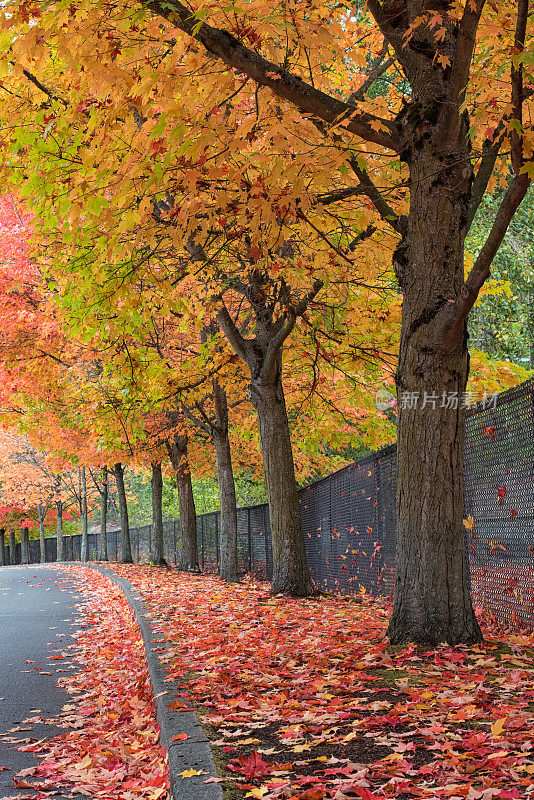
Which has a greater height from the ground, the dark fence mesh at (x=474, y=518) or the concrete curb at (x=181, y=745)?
the dark fence mesh at (x=474, y=518)

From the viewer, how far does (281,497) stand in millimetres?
10656

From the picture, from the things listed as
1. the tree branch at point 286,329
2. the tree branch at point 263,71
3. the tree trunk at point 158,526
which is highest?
the tree branch at point 263,71

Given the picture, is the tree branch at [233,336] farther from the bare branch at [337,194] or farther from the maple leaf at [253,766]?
the maple leaf at [253,766]

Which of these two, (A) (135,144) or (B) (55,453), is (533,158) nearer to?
(A) (135,144)

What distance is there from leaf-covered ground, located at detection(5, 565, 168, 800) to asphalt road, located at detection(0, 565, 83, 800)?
0.11 m

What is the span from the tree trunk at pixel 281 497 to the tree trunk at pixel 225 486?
428cm

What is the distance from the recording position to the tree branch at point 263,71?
5094mm

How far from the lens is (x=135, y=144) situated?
588cm

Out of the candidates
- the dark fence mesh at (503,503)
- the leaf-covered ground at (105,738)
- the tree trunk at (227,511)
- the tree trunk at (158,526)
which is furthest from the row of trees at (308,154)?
the tree trunk at (158,526)

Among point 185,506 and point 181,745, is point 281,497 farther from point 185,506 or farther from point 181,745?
point 185,506

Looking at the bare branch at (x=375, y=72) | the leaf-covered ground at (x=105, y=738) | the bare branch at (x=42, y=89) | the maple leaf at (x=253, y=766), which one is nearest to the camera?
the maple leaf at (x=253, y=766)

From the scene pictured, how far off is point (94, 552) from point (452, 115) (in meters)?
44.7

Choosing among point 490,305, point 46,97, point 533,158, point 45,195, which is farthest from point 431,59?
point 490,305

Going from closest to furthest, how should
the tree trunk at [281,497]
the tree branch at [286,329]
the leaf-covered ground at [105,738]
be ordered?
the leaf-covered ground at [105,738] < the tree branch at [286,329] < the tree trunk at [281,497]
